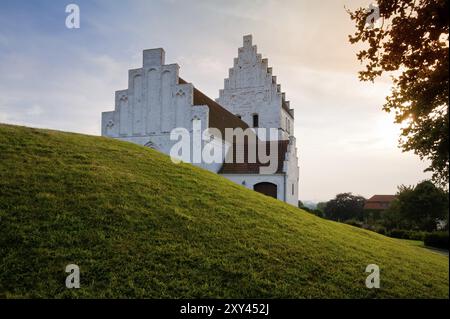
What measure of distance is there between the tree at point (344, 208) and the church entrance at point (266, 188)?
160 feet

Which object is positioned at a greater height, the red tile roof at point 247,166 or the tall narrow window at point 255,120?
the tall narrow window at point 255,120

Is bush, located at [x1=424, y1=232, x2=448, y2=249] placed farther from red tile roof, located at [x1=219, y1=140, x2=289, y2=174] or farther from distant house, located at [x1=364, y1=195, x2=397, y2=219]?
distant house, located at [x1=364, y1=195, x2=397, y2=219]

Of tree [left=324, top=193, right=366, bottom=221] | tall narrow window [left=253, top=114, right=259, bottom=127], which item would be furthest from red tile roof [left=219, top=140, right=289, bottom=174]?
tree [left=324, top=193, right=366, bottom=221]

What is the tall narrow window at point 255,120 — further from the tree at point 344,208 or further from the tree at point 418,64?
the tree at point 344,208

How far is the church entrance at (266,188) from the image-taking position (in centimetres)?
2812

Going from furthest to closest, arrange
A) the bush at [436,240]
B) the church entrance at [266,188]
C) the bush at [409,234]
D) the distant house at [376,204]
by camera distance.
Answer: the distant house at [376,204]
the bush at [409,234]
the church entrance at [266,188]
the bush at [436,240]

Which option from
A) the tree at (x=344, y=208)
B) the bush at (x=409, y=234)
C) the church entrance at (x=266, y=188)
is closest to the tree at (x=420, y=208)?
the bush at (x=409, y=234)

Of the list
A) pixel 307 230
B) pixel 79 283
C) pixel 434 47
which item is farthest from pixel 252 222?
pixel 434 47

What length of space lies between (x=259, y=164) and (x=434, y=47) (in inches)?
887

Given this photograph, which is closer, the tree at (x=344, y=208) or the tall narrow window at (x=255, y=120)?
the tall narrow window at (x=255, y=120)

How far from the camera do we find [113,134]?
95.7ft

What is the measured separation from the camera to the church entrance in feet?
92.3

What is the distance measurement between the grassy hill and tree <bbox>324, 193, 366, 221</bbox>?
64066 millimetres
